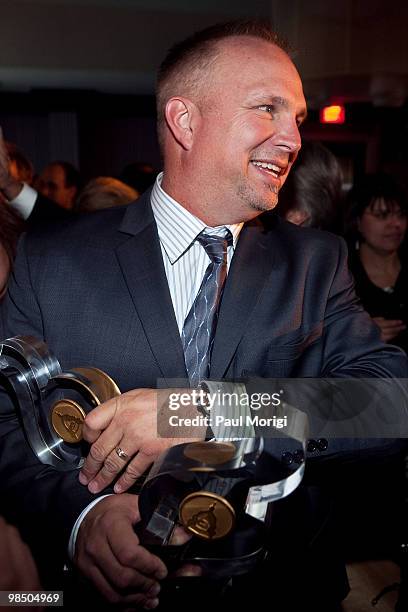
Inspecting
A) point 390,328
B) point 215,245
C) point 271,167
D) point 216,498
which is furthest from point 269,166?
point 390,328

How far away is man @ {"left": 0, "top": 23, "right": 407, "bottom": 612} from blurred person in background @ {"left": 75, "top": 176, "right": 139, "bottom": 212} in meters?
1.13

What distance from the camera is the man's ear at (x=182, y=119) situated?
1.07 meters

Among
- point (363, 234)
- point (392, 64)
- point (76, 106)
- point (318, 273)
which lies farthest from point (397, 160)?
point (318, 273)

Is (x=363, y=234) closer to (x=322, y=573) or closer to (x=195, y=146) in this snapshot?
(x=195, y=146)

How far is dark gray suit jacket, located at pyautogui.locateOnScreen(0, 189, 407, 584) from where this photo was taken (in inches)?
36.6

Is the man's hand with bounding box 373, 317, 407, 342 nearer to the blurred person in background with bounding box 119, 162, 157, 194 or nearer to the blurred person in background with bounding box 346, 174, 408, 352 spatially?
the blurred person in background with bounding box 346, 174, 408, 352

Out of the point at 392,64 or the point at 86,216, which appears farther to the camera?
the point at 392,64

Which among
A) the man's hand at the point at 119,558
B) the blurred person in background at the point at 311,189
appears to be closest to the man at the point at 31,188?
the blurred person in background at the point at 311,189

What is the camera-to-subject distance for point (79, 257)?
102 centimetres

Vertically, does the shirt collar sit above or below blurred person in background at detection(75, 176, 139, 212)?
above

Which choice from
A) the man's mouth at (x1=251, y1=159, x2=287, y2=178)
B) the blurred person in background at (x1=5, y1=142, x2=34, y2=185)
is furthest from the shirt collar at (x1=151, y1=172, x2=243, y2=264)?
the blurred person in background at (x1=5, y1=142, x2=34, y2=185)

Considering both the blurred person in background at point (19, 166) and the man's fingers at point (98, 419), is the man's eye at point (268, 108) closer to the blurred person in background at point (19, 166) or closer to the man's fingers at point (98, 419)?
the man's fingers at point (98, 419)

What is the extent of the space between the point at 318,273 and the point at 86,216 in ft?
1.28

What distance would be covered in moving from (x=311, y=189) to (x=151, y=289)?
823 mm
